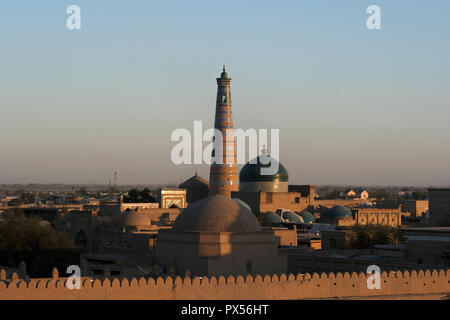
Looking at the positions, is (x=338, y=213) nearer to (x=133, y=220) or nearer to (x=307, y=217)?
(x=307, y=217)

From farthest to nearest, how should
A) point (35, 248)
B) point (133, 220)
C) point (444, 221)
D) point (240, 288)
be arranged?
point (444, 221) → point (133, 220) → point (35, 248) → point (240, 288)

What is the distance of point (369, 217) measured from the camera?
62531 millimetres

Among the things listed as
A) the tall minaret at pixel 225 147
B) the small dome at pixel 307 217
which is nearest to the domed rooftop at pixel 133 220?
the tall minaret at pixel 225 147

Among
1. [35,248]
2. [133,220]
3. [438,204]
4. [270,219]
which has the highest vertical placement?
[438,204]

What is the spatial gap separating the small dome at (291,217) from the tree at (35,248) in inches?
758

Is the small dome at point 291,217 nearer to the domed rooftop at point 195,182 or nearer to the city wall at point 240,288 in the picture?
the domed rooftop at point 195,182

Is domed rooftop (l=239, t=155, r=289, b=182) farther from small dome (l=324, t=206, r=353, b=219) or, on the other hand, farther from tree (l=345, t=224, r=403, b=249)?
tree (l=345, t=224, r=403, b=249)

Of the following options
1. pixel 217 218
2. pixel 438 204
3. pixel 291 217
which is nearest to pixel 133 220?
pixel 291 217

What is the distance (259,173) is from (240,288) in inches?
1650

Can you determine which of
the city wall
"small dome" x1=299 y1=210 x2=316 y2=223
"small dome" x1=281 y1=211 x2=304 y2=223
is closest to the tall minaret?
"small dome" x1=281 y1=211 x2=304 y2=223

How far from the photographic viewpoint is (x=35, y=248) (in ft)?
132

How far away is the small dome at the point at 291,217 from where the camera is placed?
57.4 meters

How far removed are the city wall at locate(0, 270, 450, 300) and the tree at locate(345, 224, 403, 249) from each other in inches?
693
